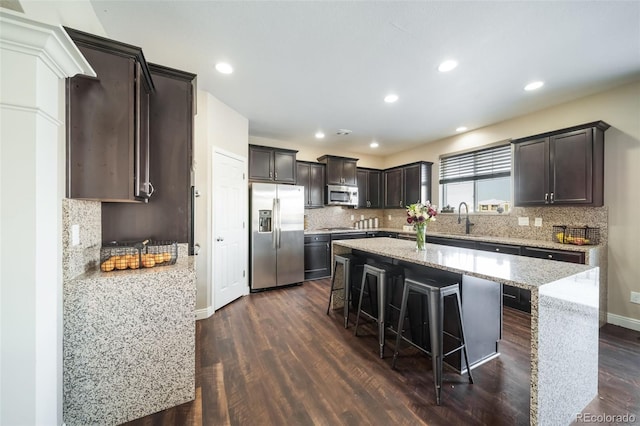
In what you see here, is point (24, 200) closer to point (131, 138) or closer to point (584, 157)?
point (131, 138)

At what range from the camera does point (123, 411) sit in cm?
150

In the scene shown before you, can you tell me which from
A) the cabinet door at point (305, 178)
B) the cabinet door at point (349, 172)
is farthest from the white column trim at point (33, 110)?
the cabinet door at point (349, 172)

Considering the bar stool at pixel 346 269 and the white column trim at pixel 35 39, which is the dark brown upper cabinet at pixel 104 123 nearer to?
the white column trim at pixel 35 39

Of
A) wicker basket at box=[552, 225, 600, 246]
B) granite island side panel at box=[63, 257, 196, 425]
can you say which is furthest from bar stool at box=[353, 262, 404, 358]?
wicker basket at box=[552, 225, 600, 246]

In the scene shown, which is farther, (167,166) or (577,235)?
(577,235)

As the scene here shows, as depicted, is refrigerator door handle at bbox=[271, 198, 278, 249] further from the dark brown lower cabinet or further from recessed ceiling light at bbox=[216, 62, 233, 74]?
recessed ceiling light at bbox=[216, 62, 233, 74]

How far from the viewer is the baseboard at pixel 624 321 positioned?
8.80 feet

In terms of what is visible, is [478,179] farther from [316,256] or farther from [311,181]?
[316,256]

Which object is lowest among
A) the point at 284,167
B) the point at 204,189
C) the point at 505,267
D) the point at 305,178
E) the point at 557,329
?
the point at 557,329

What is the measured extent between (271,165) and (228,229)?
1.47m

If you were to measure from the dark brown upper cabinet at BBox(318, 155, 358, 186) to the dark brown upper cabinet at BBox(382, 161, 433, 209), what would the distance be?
37.2 inches

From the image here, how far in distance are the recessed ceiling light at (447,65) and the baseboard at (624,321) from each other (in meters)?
3.42

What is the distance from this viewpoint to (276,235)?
4105 mm

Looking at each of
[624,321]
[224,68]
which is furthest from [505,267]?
[224,68]
